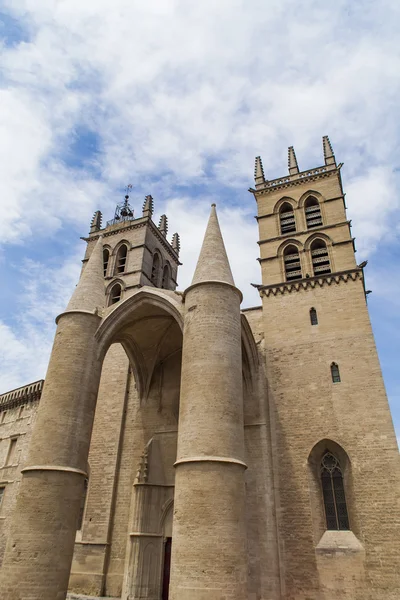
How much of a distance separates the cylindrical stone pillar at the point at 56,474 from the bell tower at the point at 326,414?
206 inches

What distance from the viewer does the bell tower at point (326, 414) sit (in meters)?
10.4

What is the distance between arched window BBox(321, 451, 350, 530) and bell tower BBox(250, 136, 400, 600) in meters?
0.02

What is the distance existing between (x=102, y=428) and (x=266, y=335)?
20.9 feet

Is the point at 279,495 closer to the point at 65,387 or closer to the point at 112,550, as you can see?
the point at 112,550

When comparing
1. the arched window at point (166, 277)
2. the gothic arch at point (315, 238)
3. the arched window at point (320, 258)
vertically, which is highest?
the arched window at point (166, 277)

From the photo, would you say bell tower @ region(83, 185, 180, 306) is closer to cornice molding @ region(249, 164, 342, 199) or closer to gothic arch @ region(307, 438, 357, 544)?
cornice molding @ region(249, 164, 342, 199)

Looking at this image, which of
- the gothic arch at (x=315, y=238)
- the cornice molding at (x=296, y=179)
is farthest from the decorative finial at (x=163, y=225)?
the gothic arch at (x=315, y=238)

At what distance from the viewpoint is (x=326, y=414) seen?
12.2m

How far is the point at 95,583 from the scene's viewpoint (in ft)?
40.2

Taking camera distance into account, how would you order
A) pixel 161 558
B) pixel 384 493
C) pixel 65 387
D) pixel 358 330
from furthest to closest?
pixel 358 330 < pixel 161 558 < pixel 65 387 < pixel 384 493

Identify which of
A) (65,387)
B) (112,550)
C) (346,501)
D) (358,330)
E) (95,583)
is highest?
(358,330)

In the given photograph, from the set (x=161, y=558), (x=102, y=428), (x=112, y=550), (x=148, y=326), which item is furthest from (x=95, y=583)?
(x=148, y=326)

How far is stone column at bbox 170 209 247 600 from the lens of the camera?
26.3 ft

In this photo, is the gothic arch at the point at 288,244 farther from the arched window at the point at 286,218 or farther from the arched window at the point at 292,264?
the arched window at the point at 286,218
